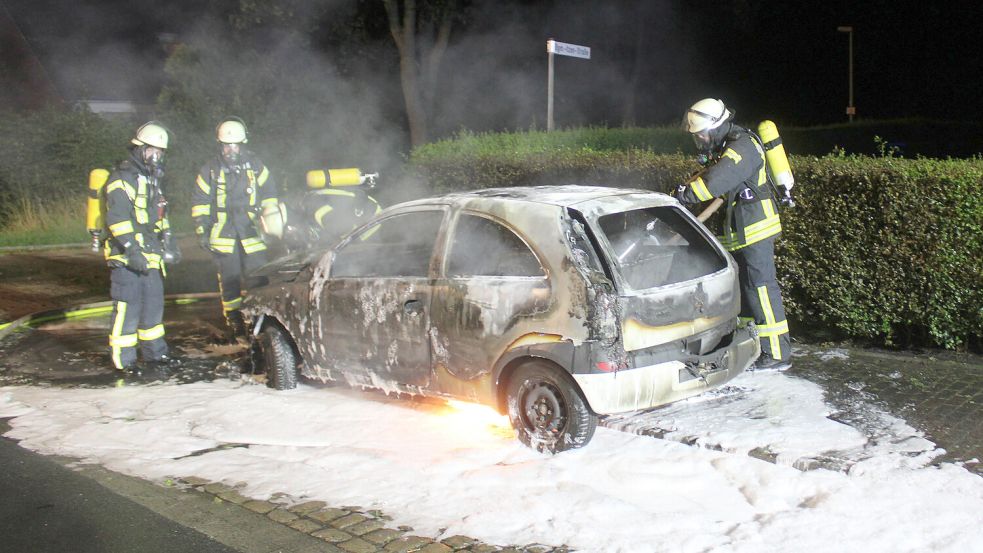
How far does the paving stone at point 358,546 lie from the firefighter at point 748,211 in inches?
130

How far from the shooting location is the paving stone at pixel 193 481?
5156mm

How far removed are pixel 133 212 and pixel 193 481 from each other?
10.5ft

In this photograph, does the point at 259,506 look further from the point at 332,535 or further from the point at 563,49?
the point at 563,49

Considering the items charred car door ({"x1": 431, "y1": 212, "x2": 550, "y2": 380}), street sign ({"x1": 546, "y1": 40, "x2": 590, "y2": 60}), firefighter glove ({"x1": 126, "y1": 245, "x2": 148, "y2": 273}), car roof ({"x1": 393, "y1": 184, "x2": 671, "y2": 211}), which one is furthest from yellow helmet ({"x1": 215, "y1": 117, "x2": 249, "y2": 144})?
street sign ({"x1": 546, "y1": 40, "x2": 590, "y2": 60})

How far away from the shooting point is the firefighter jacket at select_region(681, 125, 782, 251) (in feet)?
21.2

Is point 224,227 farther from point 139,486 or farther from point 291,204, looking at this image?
point 139,486

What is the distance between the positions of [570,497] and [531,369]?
0.85 metres

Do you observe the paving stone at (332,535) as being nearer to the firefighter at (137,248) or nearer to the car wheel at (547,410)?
the car wheel at (547,410)

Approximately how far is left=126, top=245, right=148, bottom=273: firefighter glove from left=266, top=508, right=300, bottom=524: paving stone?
3.52m

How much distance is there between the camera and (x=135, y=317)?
305 inches

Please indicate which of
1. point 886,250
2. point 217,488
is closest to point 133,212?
point 217,488

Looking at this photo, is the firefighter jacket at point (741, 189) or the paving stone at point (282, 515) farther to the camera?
the firefighter jacket at point (741, 189)

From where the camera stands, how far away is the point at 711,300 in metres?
5.52

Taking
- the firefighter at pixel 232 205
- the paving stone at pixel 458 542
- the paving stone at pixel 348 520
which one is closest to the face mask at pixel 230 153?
the firefighter at pixel 232 205
